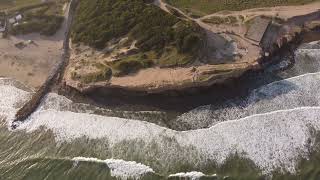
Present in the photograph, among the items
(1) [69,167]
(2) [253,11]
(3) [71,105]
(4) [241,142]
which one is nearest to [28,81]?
(3) [71,105]

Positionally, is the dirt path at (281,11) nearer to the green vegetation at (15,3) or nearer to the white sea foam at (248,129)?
the white sea foam at (248,129)

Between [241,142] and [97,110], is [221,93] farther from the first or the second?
[97,110]

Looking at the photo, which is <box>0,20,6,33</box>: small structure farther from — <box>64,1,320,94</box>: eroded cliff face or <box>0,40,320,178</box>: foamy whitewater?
<box>0,40,320,178</box>: foamy whitewater

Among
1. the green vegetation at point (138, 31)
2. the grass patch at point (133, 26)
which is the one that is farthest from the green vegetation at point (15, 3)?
the grass patch at point (133, 26)

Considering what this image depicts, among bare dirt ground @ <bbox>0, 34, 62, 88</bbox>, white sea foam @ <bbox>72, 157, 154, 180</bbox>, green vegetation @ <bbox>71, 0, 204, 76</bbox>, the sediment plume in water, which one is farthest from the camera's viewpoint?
bare dirt ground @ <bbox>0, 34, 62, 88</bbox>

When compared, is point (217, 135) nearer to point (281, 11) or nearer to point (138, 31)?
point (138, 31)

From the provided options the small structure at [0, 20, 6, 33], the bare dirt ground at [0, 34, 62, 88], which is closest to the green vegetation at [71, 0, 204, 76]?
the bare dirt ground at [0, 34, 62, 88]
